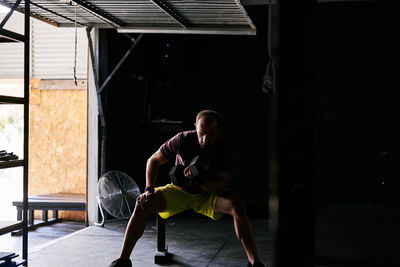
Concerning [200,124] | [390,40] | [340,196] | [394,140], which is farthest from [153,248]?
[390,40]

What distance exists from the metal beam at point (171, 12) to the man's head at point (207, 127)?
1479 millimetres

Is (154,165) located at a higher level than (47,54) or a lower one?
lower

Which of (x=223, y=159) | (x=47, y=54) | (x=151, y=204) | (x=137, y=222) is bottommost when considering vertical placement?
(x=137, y=222)

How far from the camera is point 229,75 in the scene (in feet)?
24.8

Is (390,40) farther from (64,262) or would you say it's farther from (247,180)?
(64,262)

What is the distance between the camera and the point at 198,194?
4.17 meters

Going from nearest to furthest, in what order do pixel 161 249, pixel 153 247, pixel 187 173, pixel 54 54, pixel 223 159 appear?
pixel 187 173 → pixel 223 159 → pixel 161 249 → pixel 153 247 → pixel 54 54

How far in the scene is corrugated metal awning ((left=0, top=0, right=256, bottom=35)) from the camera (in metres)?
4.92

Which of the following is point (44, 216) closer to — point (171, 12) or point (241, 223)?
point (171, 12)

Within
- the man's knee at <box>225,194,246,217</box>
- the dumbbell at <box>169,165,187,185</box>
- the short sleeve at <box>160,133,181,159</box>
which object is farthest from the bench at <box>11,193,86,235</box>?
the man's knee at <box>225,194,246,217</box>

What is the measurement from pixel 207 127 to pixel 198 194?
61 cm

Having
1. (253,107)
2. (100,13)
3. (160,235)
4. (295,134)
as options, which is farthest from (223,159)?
(253,107)

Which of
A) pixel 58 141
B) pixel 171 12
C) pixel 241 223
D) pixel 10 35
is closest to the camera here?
pixel 10 35

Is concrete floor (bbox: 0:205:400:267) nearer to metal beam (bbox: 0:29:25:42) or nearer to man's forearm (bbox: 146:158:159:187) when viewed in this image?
man's forearm (bbox: 146:158:159:187)
